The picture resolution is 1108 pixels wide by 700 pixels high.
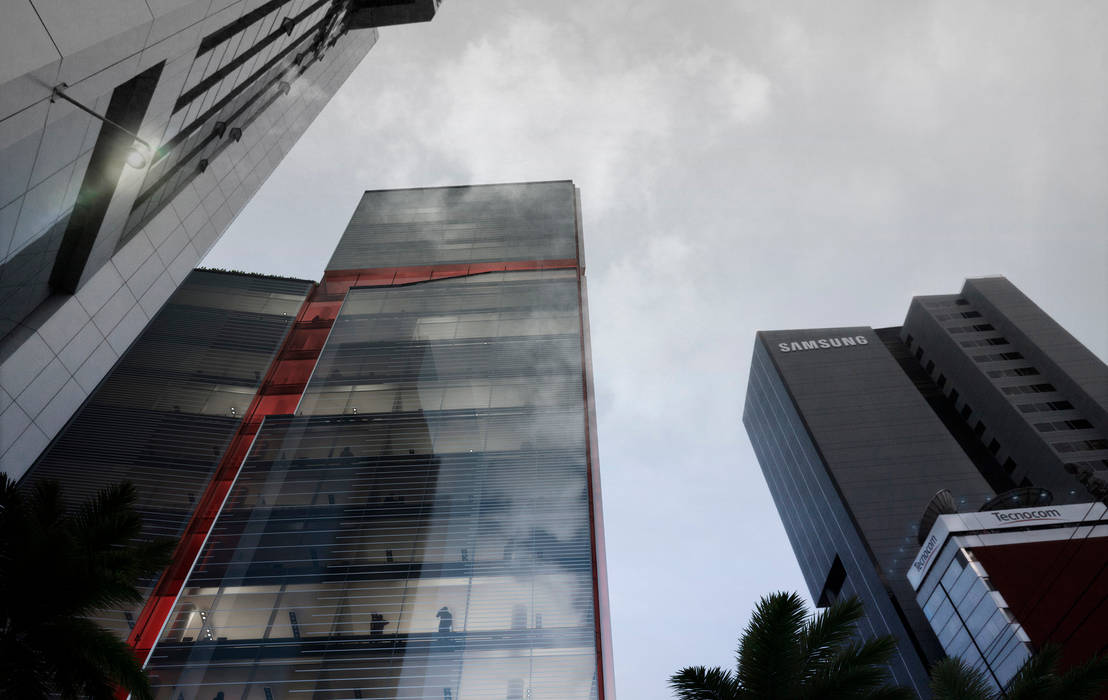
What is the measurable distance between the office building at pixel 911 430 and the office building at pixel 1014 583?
343 centimetres

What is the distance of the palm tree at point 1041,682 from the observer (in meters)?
8.28

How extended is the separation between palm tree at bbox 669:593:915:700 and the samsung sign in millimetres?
59015

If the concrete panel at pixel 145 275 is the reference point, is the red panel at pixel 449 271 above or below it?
above

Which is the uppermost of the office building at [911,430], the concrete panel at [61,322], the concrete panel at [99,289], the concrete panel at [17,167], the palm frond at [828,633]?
the office building at [911,430]

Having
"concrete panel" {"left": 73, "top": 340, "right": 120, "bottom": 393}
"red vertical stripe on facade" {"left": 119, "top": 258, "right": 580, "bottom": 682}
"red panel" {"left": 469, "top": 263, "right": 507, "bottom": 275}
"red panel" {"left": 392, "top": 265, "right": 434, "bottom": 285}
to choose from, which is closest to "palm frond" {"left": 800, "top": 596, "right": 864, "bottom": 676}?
"red vertical stripe on facade" {"left": 119, "top": 258, "right": 580, "bottom": 682}

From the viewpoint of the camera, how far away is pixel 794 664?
891 centimetres

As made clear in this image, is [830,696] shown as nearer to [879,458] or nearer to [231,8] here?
[231,8]

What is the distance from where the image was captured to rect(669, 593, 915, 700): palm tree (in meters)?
8.65

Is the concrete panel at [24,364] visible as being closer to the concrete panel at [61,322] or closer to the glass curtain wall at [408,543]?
the concrete panel at [61,322]

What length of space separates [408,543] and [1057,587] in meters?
30.2

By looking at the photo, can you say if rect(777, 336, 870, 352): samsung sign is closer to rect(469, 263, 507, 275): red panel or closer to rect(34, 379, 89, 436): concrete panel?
rect(469, 263, 507, 275): red panel

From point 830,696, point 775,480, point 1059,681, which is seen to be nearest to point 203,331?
point 830,696

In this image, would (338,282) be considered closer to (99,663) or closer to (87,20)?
(87,20)

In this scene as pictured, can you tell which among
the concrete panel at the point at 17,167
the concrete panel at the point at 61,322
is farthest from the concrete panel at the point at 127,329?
the concrete panel at the point at 17,167
